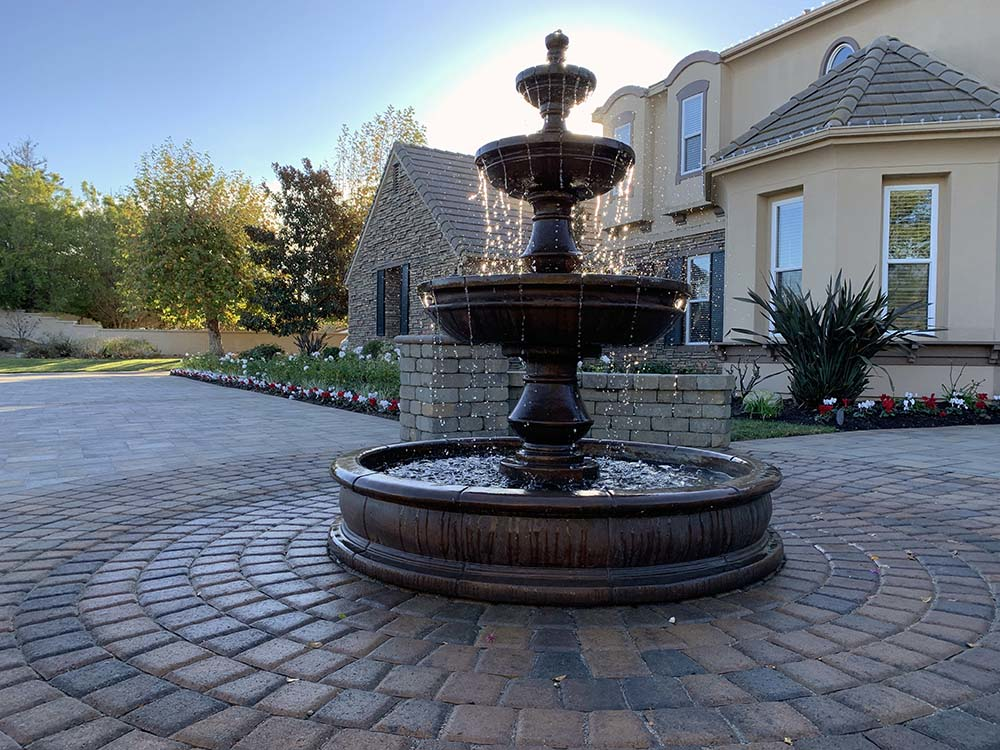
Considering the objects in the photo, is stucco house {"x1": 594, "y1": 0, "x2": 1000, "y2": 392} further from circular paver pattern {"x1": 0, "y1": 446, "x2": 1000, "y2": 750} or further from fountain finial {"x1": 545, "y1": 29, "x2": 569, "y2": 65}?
fountain finial {"x1": 545, "y1": 29, "x2": 569, "y2": 65}

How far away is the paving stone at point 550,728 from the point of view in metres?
1.91

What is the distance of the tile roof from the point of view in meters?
15.5

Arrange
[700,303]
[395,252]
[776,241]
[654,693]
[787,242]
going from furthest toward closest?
1. [395,252]
2. [700,303]
3. [776,241]
4. [787,242]
5. [654,693]

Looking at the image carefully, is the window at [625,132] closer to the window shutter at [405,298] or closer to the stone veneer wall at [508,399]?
the window shutter at [405,298]

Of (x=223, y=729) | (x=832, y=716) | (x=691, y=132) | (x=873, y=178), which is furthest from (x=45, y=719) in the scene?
(x=691, y=132)

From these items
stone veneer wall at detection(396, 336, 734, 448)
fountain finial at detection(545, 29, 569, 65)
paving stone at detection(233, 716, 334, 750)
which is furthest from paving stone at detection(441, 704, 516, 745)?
stone veneer wall at detection(396, 336, 734, 448)

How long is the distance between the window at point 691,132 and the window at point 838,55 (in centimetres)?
254

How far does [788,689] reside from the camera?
2.20 meters

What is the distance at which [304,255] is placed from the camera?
77.9 feet

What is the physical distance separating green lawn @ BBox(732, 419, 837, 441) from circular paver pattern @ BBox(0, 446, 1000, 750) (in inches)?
176

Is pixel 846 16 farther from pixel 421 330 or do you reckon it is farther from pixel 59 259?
pixel 59 259

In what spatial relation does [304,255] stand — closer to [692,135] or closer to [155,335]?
[692,135]

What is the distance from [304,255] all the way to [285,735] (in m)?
23.3

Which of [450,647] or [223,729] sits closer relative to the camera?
[223,729]
